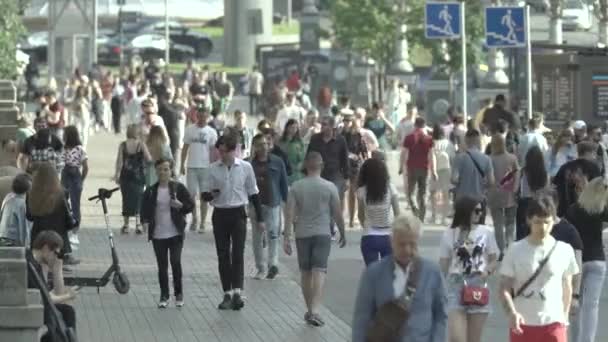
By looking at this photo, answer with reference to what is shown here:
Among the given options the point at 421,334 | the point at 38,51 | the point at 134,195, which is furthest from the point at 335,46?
the point at 421,334

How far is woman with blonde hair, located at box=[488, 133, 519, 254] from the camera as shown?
957 inches

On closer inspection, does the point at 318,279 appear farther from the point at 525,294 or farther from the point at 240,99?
the point at 240,99

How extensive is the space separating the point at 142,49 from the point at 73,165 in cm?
5984

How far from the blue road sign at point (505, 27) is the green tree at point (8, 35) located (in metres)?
9.78

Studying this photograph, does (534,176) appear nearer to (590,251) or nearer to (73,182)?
(590,251)

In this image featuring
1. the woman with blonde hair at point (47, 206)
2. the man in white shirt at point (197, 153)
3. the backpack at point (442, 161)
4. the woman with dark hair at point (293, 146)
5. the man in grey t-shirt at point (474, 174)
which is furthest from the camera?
the backpack at point (442, 161)

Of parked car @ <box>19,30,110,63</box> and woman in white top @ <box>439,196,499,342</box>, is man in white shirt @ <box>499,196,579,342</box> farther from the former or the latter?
parked car @ <box>19,30,110,63</box>

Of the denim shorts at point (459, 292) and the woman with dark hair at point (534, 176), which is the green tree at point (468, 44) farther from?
the denim shorts at point (459, 292)

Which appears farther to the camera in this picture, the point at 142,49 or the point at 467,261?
the point at 142,49

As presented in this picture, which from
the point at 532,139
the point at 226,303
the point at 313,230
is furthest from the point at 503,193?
the point at 313,230

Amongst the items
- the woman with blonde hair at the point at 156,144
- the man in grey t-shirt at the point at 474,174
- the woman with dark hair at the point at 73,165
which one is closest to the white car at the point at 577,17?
A: the woman with blonde hair at the point at 156,144

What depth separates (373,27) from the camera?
6050 centimetres

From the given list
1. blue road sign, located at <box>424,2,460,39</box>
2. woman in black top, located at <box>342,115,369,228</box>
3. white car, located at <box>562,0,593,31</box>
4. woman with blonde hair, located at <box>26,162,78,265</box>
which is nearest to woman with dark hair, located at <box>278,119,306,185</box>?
woman in black top, located at <box>342,115,369,228</box>

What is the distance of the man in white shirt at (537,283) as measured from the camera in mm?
13398
